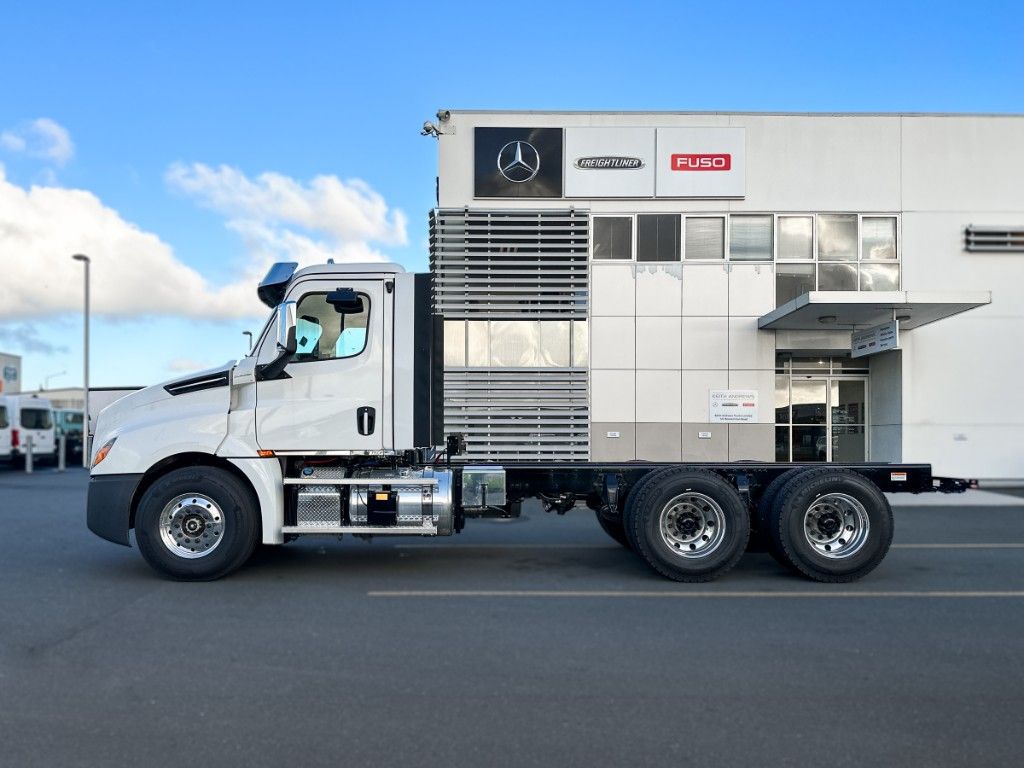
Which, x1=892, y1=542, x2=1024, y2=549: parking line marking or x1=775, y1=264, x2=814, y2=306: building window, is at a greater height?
x1=775, y1=264, x2=814, y2=306: building window

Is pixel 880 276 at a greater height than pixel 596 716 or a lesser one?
greater

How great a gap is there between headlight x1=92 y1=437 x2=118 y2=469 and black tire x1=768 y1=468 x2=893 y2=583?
6.10 metres

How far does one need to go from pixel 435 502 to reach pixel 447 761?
12.1 ft

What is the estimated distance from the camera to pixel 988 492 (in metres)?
15.0

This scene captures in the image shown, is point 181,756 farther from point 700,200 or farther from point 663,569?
point 700,200

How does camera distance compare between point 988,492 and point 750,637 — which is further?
point 988,492

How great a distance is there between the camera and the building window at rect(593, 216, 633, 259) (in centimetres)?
1530

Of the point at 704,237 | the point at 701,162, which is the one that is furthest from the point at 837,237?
the point at 701,162

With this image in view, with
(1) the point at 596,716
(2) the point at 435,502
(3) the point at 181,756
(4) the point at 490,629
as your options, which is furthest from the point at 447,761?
(2) the point at 435,502

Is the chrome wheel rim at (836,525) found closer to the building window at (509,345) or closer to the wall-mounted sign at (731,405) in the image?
the building window at (509,345)

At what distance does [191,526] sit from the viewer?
6648 mm

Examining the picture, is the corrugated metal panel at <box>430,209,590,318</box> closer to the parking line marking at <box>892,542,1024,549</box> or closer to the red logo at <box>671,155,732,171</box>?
the red logo at <box>671,155,732,171</box>

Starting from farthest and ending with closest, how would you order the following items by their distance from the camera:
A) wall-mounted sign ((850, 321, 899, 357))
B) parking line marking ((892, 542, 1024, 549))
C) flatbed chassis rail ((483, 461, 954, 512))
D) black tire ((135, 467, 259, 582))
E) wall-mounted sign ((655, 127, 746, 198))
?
wall-mounted sign ((655, 127, 746, 198)) < wall-mounted sign ((850, 321, 899, 357)) < parking line marking ((892, 542, 1024, 549)) < flatbed chassis rail ((483, 461, 954, 512)) < black tire ((135, 467, 259, 582))

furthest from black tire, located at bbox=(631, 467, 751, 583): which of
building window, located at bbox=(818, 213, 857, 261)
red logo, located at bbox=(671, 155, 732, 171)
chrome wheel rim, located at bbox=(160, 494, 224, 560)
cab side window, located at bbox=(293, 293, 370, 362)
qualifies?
building window, located at bbox=(818, 213, 857, 261)
